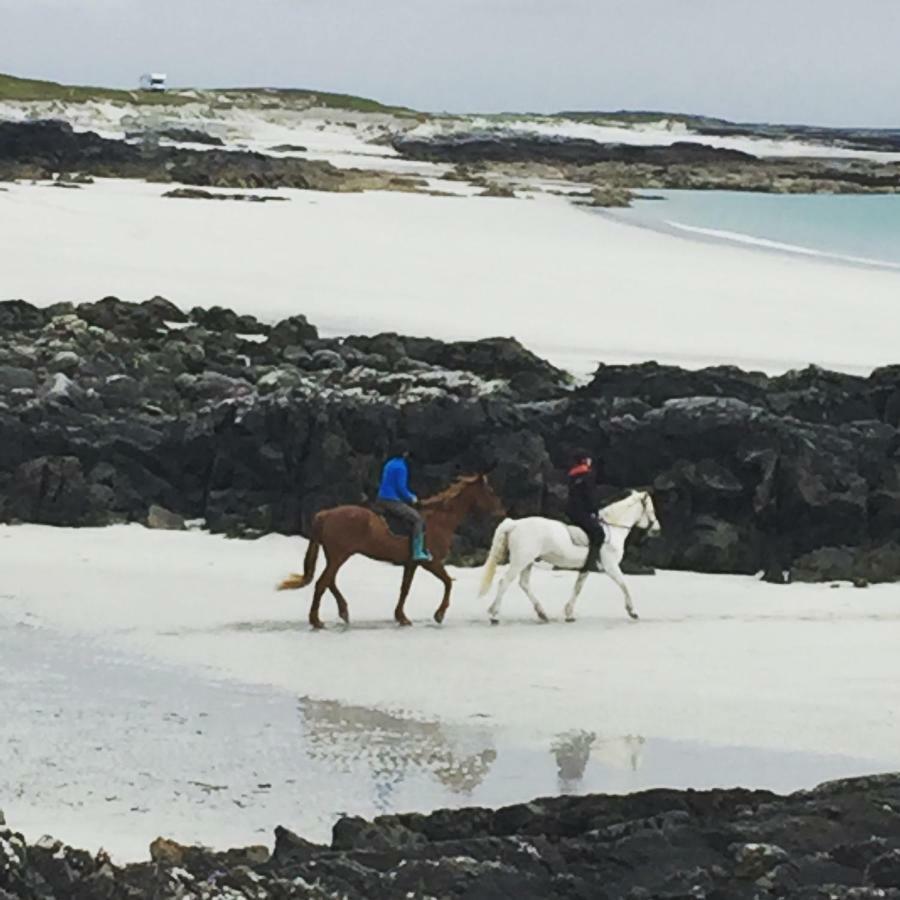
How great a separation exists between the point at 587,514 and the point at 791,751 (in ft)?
13.4

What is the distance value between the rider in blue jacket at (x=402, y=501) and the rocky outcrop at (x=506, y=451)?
8.92 feet

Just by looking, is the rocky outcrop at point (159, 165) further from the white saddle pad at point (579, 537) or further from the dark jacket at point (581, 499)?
the white saddle pad at point (579, 537)

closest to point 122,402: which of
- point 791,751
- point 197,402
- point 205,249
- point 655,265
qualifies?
point 197,402

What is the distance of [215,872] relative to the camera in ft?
20.9

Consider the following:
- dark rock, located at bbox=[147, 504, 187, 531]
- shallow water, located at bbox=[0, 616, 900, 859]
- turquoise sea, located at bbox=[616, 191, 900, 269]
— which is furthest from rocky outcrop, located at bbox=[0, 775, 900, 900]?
turquoise sea, located at bbox=[616, 191, 900, 269]

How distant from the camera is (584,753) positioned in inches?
412

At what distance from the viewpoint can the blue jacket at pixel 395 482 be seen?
45.1 feet

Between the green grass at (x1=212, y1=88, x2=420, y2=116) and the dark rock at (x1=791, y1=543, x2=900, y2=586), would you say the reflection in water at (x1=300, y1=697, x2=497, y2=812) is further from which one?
the green grass at (x1=212, y1=88, x2=420, y2=116)

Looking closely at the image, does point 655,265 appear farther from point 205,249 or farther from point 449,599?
point 449,599

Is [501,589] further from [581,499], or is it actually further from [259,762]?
[259,762]

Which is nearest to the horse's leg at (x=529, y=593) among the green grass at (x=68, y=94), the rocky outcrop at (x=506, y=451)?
the rocky outcrop at (x=506, y=451)

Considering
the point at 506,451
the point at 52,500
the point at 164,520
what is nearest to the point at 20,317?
the point at 52,500

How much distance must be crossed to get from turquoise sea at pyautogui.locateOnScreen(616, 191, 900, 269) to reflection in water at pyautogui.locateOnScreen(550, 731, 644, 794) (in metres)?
32.6

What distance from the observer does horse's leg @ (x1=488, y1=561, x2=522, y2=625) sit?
45.8 ft
